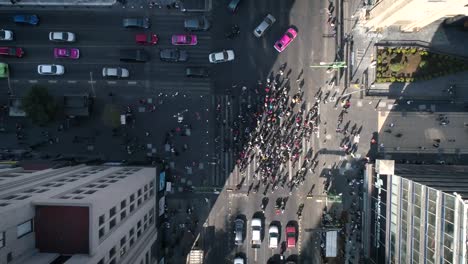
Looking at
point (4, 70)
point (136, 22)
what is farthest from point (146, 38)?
point (4, 70)

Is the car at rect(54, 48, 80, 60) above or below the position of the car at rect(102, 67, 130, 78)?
above

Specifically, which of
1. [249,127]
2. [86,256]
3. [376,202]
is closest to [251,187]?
[249,127]

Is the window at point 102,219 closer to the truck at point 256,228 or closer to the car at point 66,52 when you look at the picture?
the truck at point 256,228

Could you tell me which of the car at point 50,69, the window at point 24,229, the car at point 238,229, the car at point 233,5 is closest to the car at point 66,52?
the car at point 50,69

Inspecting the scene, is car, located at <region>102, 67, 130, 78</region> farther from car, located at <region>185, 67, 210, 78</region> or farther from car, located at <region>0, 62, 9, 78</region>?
car, located at <region>0, 62, 9, 78</region>

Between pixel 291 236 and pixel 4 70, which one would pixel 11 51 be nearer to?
pixel 4 70

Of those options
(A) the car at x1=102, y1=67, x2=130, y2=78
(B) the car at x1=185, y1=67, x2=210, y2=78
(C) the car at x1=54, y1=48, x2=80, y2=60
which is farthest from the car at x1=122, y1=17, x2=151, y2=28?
(B) the car at x1=185, y1=67, x2=210, y2=78

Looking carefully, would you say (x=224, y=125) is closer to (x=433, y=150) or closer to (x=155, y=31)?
(x=155, y=31)
